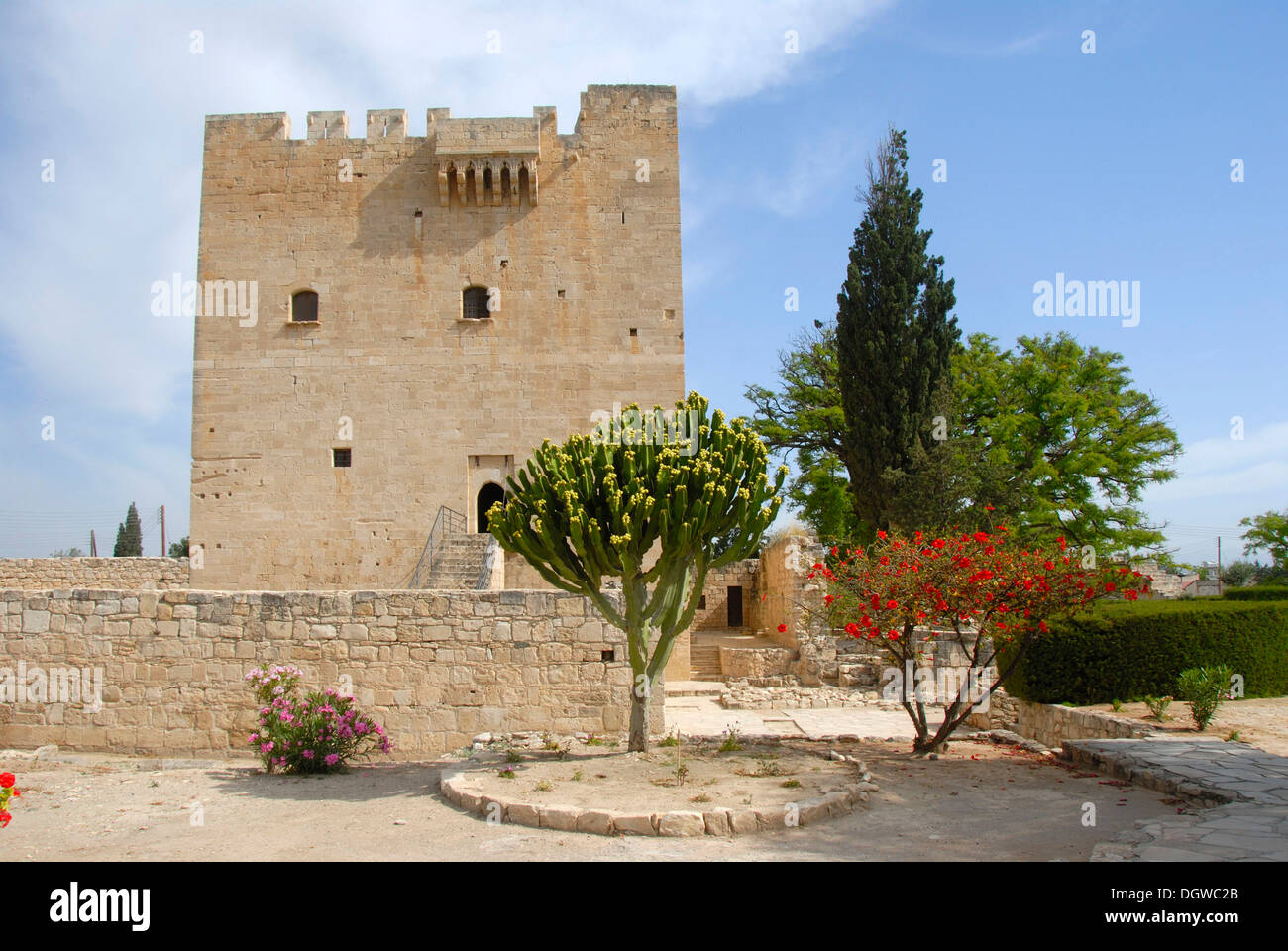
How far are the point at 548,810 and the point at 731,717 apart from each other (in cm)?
805

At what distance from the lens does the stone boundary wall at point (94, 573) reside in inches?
892

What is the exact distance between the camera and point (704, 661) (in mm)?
21547

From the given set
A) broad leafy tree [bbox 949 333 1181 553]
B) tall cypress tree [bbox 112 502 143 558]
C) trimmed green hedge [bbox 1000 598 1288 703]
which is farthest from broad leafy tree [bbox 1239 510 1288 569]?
A: tall cypress tree [bbox 112 502 143 558]

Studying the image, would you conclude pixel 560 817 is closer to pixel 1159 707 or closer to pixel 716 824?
pixel 716 824

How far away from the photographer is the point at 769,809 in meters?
6.70

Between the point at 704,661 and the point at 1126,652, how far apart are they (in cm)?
1197

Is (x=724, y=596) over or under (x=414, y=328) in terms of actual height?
under

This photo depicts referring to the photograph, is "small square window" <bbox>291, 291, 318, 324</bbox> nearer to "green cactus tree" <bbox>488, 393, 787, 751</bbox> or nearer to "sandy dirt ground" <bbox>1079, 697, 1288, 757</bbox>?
"green cactus tree" <bbox>488, 393, 787, 751</bbox>

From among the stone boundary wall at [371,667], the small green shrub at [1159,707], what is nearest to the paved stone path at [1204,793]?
the small green shrub at [1159,707]

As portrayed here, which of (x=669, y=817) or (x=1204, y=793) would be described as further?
(x=1204, y=793)

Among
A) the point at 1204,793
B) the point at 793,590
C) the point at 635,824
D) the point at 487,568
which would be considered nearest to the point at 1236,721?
the point at 1204,793

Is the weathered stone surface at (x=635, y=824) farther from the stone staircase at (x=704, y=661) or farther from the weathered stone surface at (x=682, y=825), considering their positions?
the stone staircase at (x=704, y=661)

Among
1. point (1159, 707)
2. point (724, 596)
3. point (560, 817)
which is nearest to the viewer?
point (560, 817)

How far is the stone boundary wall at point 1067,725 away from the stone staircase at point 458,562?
9.29m
